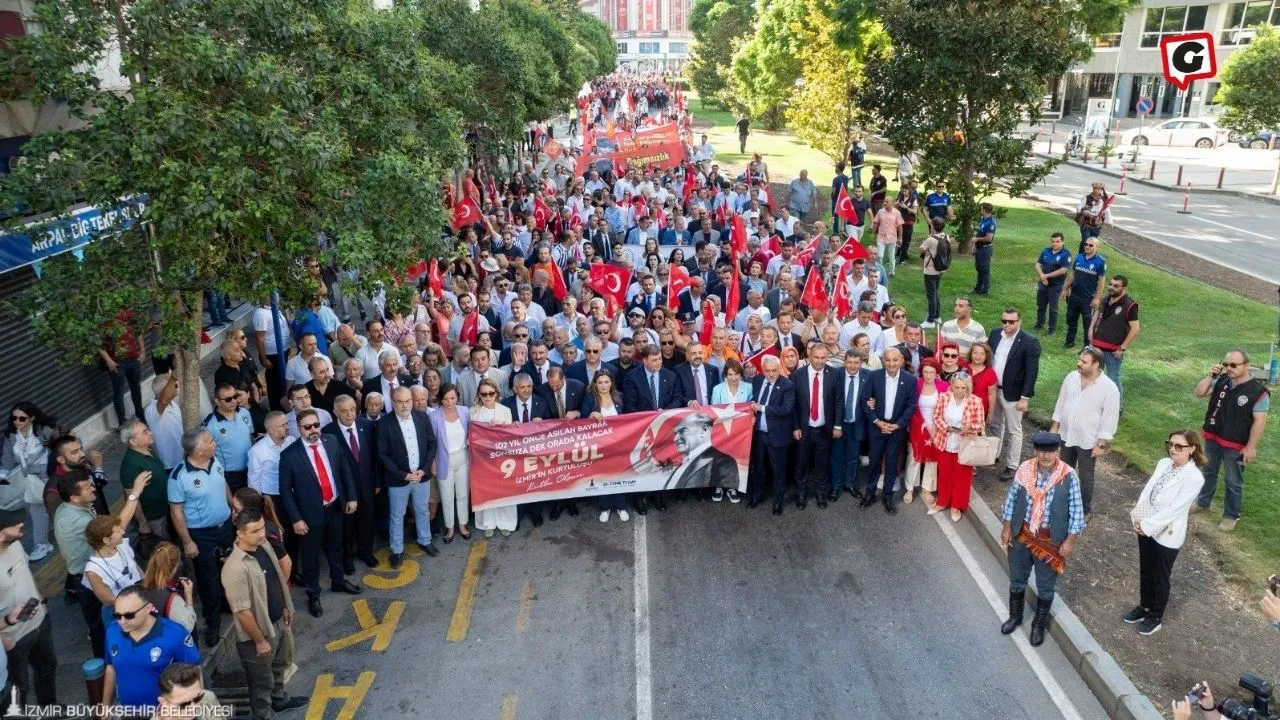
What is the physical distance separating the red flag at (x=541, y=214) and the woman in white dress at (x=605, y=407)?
940 centimetres

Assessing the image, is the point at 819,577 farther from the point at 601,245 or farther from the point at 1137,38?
the point at 1137,38

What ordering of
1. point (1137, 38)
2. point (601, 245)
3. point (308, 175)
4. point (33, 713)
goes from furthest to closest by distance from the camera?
point (1137, 38) → point (601, 245) → point (308, 175) → point (33, 713)

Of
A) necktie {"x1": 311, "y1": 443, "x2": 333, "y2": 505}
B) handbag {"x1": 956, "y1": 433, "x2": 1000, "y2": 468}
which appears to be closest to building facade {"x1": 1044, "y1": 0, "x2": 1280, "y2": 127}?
handbag {"x1": 956, "y1": 433, "x2": 1000, "y2": 468}

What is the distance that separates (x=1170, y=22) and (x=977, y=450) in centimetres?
6227

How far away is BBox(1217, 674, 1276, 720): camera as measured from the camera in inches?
217

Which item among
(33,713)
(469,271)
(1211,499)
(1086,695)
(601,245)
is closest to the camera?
(33,713)

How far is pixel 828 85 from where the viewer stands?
28094mm

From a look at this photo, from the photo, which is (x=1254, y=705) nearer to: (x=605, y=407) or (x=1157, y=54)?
(x=605, y=407)

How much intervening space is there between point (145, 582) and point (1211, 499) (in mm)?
9668

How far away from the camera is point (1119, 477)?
1011 cm

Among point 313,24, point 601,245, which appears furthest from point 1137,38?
point 313,24

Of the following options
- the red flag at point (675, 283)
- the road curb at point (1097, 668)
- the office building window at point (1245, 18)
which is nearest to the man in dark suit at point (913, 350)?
the road curb at point (1097, 668)

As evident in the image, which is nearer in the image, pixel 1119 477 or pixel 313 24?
pixel 313 24

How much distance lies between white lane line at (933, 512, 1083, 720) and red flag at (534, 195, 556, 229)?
11428 mm
